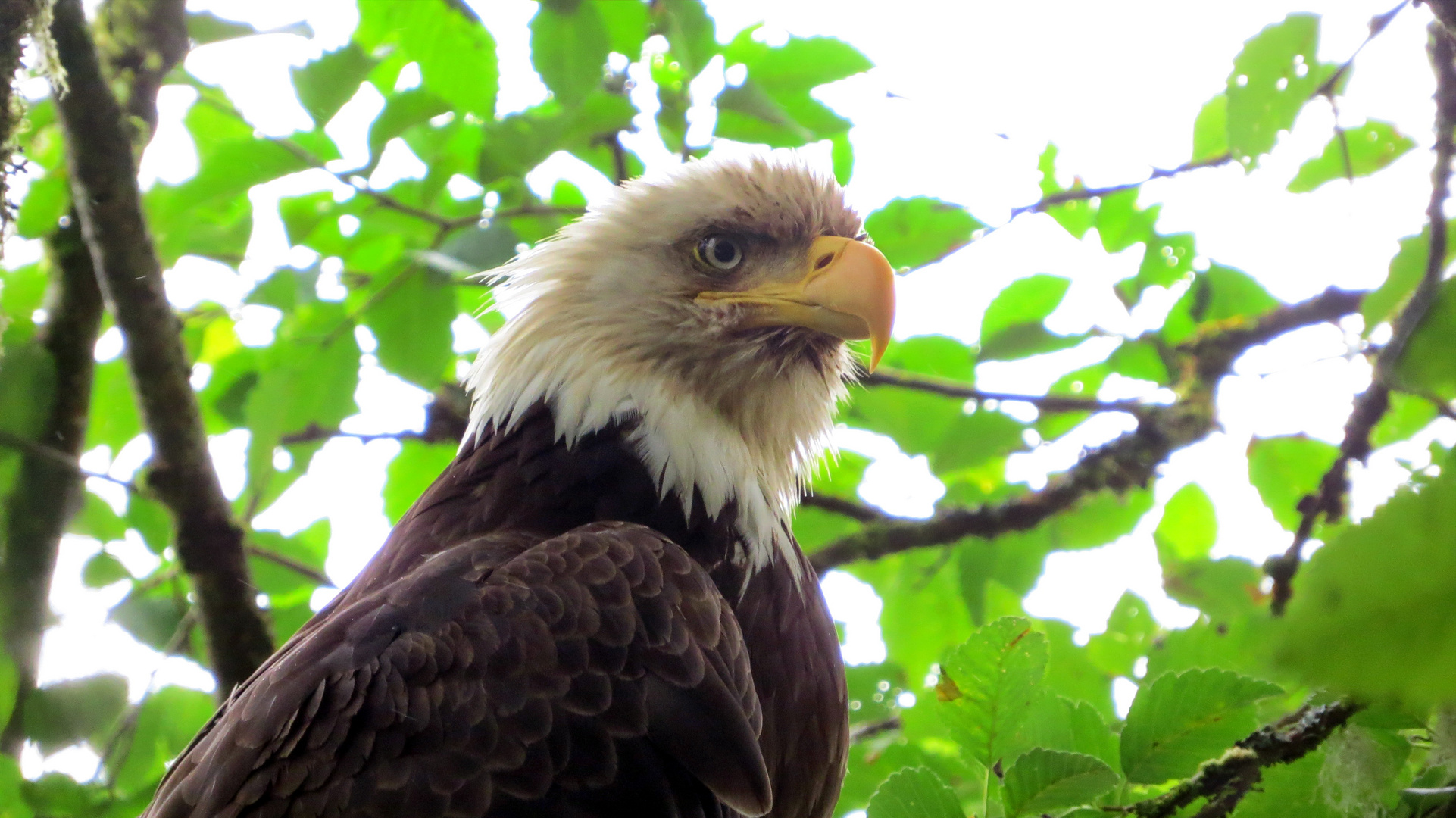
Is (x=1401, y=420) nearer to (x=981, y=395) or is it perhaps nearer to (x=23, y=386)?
(x=981, y=395)

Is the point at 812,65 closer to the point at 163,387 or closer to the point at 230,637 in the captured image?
the point at 163,387

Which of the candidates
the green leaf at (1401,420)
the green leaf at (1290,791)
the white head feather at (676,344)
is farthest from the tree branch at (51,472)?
the green leaf at (1401,420)

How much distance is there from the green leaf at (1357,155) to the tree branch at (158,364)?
362 cm

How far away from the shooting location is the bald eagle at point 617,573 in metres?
2.29

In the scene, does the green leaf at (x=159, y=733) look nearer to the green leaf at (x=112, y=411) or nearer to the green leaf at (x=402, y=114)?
the green leaf at (x=112, y=411)

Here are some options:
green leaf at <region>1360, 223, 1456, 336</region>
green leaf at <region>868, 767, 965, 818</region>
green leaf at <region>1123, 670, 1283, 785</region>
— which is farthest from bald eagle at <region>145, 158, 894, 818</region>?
green leaf at <region>1360, 223, 1456, 336</region>


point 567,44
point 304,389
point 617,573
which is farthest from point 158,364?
point 617,573

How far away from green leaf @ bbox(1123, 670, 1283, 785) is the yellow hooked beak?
1413 millimetres

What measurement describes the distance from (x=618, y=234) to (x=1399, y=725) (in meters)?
2.67

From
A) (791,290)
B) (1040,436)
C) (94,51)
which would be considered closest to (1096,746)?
(791,290)

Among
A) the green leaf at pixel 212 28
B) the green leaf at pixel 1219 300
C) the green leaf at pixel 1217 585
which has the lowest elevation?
the green leaf at pixel 1217 585

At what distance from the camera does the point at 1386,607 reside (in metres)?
0.48

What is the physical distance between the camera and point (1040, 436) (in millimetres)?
4836

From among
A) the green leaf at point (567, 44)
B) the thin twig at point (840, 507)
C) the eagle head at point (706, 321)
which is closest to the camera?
the eagle head at point (706, 321)
